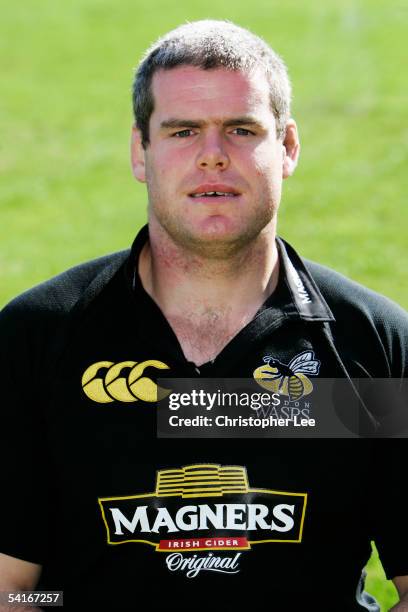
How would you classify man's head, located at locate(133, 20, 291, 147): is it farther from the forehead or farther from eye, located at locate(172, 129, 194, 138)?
eye, located at locate(172, 129, 194, 138)

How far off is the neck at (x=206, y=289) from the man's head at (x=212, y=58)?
39 cm

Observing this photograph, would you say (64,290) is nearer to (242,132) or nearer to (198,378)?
(198,378)

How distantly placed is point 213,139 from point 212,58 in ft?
0.92

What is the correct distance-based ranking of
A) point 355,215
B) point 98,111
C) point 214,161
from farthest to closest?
1. point 98,111
2. point 355,215
3. point 214,161

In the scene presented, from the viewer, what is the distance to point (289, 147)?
3.71 metres

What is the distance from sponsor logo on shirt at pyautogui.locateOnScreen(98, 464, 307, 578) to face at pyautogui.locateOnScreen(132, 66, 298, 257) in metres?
0.72

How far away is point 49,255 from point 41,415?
7854 mm

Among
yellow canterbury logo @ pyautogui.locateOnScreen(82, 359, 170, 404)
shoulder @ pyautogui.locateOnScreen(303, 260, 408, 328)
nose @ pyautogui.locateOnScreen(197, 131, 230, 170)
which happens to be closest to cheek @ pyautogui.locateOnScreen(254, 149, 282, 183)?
nose @ pyautogui.locateOnScreen(197, 131, 230, 170)

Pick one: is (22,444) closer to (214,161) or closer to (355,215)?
(214,161)

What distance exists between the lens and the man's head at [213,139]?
3.37 meters

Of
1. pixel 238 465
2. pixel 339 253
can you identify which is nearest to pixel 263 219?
pixel 238 465

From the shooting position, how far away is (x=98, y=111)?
17.1 m

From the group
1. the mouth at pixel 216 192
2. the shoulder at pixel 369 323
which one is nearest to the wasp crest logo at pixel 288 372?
the shoulder at pixel 369 323

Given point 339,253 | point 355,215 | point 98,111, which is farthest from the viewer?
point 98,111
